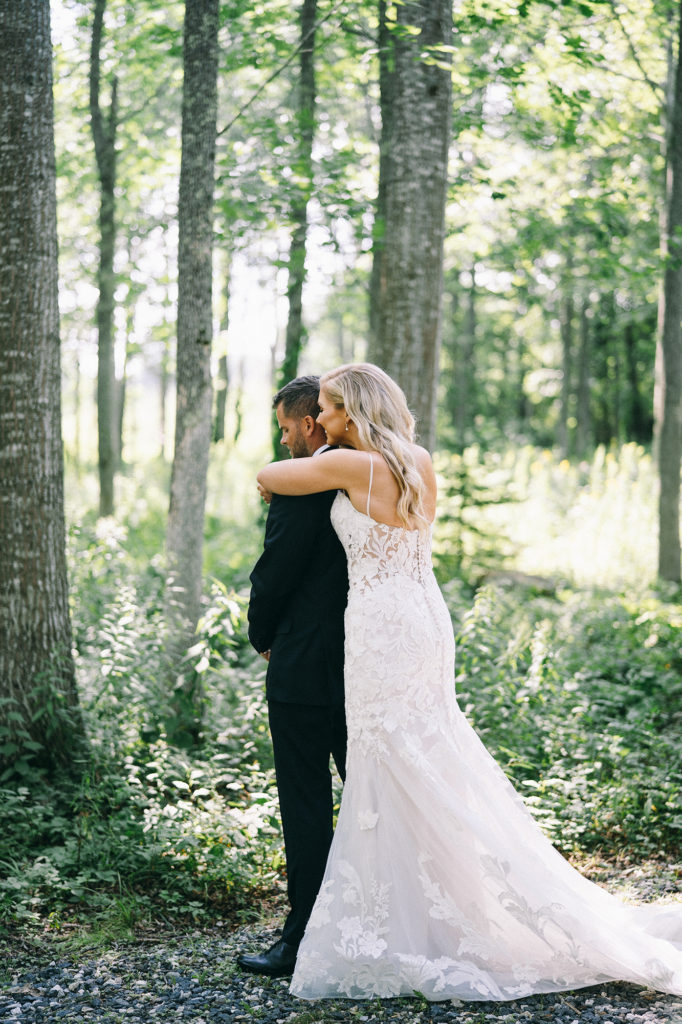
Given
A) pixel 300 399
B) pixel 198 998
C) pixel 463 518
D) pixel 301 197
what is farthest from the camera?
pixel 463 518

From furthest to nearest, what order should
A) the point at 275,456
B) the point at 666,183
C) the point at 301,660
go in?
the point at 666,183 < the point at 275,456 < the point at 301,660

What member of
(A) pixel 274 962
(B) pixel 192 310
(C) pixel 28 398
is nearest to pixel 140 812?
(A) pixel 274 962

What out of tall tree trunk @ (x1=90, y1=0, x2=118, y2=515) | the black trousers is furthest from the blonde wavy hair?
tall tree trunk @ (x1=90, y1=0, x2=118, y2=515)

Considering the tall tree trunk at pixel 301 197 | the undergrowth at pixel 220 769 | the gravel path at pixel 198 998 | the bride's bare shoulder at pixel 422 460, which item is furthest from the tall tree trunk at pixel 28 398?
the tall tree trunk at pixel 301 197

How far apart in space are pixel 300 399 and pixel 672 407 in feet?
29.2

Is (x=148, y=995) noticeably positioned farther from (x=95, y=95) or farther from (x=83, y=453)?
(x=83, y=453)

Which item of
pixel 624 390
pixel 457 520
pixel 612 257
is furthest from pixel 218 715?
pixel 624 390

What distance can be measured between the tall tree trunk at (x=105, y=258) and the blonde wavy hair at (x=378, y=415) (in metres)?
10.2

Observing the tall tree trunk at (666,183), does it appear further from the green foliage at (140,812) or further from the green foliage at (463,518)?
the green foliage at (140,812)

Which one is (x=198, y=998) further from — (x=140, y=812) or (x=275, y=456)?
(x=275, y=456)

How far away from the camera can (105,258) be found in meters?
13.4

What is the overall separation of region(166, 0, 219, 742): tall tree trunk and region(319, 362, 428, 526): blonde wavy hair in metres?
2.72

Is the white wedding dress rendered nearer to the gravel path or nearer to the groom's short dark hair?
the gravel path

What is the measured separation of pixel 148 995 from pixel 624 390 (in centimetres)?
3708
